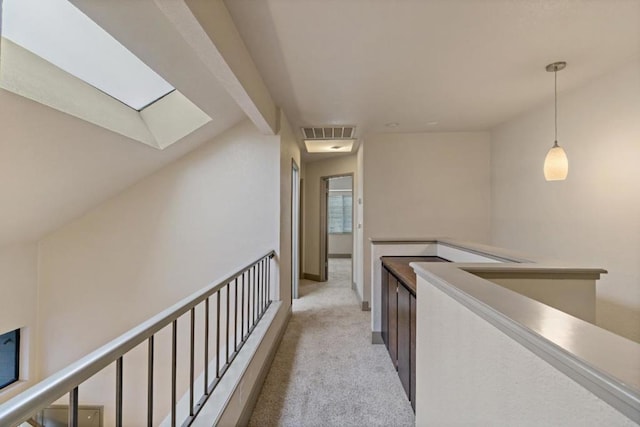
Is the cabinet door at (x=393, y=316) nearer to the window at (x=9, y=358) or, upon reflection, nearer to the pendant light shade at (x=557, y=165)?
the pendant light shade at (x=557, y=165)

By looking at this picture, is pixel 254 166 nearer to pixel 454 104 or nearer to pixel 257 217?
pixel 257 217

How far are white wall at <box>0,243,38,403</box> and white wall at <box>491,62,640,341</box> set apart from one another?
451cm

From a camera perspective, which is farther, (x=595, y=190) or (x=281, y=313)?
(x=281, y=313)

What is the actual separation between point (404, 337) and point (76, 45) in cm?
284

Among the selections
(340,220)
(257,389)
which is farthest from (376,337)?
(340,220)

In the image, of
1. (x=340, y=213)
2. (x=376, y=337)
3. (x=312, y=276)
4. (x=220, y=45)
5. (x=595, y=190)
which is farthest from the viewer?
(x=340, y=213)

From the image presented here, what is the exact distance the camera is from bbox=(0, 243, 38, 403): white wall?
2.71 metres

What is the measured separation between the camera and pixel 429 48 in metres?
2.06

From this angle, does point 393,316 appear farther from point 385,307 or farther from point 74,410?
point 74,410

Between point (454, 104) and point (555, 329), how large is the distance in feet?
9.65

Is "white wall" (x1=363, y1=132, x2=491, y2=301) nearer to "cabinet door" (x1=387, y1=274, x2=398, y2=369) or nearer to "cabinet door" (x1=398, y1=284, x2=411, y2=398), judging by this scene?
"cabinet door" (x1=387, y1=274, x2=398, y2=369)

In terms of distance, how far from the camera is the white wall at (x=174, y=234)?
3178 millimetres

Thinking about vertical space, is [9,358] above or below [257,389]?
below

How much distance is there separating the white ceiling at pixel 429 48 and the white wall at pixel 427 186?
3.20ft
